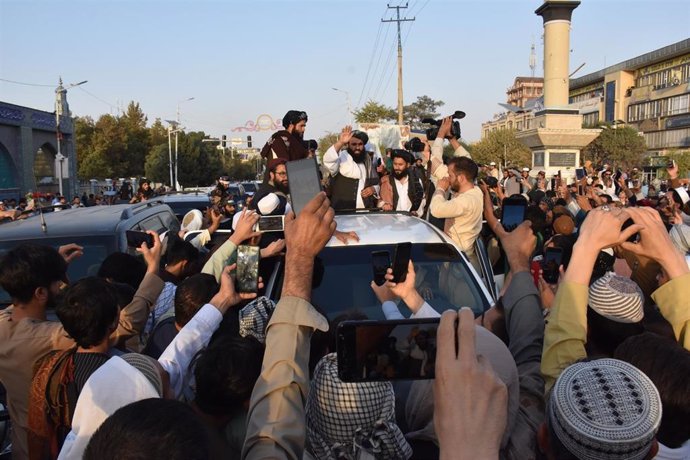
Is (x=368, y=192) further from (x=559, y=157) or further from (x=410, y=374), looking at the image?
(x=559, y=157)

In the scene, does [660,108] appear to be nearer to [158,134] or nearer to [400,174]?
[158,134]

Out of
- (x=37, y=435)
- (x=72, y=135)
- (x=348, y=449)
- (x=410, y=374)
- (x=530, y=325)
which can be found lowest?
(x=37, y=435)

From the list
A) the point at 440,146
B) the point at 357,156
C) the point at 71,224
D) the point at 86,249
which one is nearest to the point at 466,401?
the point at 86,249

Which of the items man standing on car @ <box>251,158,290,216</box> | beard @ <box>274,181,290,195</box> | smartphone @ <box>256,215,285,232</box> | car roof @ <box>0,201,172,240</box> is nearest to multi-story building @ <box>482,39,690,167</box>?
man standing on car @ <box>251,158,290,216</box>

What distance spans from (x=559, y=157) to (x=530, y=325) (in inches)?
842

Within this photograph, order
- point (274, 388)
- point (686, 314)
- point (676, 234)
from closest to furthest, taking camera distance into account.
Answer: point (274, 388)
point (686, 314)
point (676, 234)

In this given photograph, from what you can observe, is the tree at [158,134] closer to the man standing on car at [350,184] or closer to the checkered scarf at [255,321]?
the man standing on car at [350,184]

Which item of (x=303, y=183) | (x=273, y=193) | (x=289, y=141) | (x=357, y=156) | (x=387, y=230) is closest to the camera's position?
(x=303, y=183)

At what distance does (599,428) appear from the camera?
1.36 m

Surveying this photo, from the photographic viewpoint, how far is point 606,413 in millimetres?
1380

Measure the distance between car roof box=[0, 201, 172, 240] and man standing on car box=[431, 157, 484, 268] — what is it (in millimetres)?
2936

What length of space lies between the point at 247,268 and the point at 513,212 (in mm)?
1727

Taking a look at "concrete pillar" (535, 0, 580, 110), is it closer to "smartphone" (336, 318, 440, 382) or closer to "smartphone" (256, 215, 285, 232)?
"smartphone" (256, 215, 285, 232)

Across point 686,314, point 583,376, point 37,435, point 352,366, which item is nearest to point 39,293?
point 37,435
